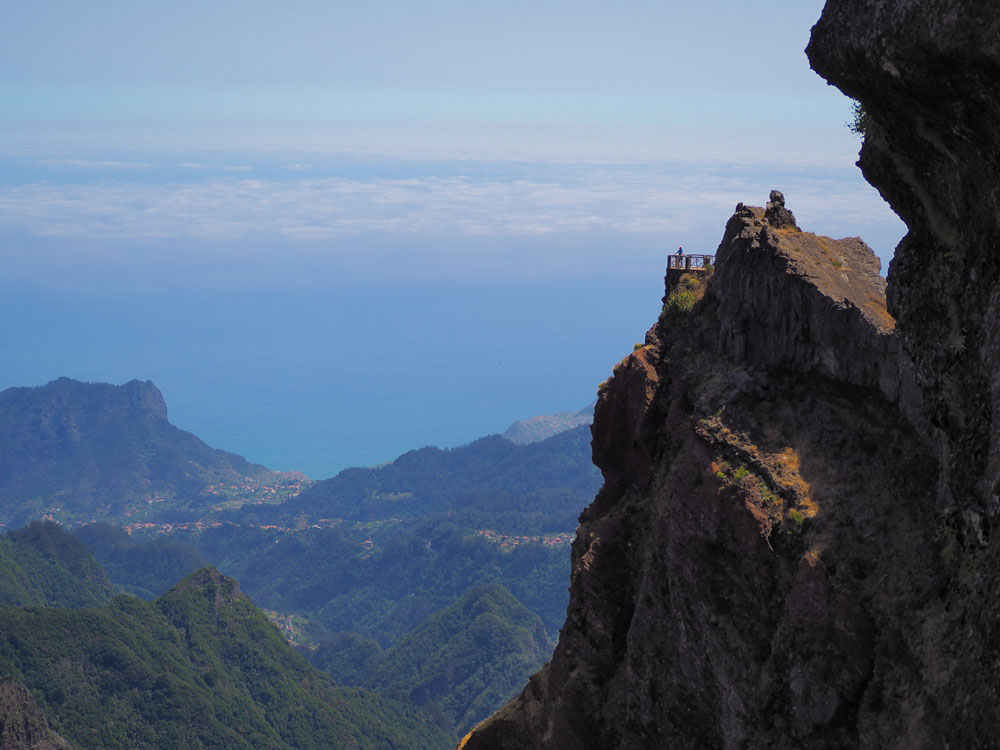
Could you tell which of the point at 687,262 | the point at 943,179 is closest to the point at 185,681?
the point at 687,262

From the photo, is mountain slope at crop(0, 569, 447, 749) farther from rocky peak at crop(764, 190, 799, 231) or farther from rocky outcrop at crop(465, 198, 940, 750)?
rocky peak at crop(764, 190, 799, 231)

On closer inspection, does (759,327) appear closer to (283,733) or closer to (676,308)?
(676,308)

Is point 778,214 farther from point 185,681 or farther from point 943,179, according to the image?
point 185,681

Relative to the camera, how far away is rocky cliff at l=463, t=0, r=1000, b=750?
1491 centimetres

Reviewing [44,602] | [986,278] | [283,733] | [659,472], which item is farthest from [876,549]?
[44,602]

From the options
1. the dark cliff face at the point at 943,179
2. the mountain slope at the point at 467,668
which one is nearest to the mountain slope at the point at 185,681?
the mountain slope at the point at 467,668

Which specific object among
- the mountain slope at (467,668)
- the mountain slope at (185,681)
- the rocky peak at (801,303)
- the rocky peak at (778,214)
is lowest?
the mountain slope at (467,668)

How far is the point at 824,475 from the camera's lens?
2144 centimetres

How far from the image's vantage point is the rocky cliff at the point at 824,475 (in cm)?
1491

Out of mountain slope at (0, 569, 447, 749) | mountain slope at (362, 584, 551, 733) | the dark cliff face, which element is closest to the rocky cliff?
the dark cliff face

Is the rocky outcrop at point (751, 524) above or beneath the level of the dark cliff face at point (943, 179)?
beneath

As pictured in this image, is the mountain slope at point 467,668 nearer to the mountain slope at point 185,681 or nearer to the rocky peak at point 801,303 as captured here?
the mountain slope at point 185,681

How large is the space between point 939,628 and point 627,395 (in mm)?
12371

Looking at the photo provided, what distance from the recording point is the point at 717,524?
2227cm
